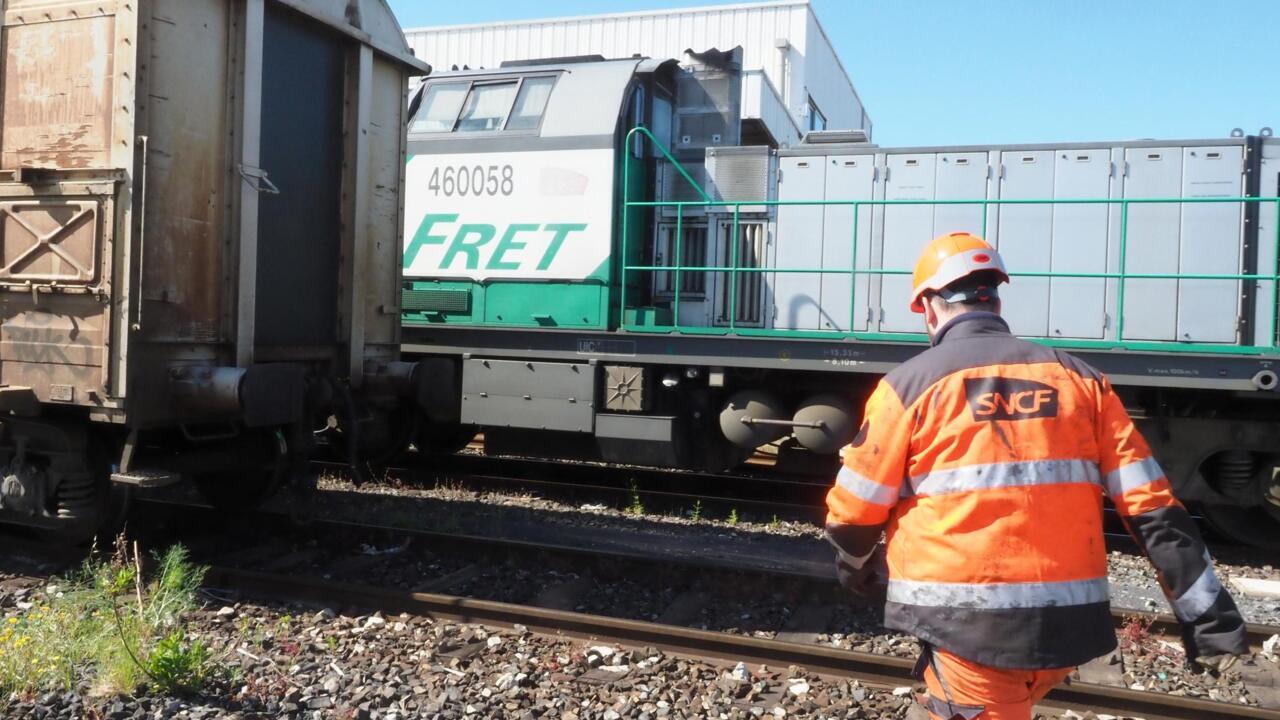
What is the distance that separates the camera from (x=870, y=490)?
2324 millimetres

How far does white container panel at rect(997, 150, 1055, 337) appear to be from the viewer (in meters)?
7.21

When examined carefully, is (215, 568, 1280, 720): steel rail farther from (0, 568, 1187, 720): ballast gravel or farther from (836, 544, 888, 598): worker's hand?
(836, 544, 888, 598): worker's hand

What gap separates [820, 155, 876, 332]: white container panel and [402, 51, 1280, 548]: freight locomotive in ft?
0.06

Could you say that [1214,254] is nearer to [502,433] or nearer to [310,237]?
[502,433]

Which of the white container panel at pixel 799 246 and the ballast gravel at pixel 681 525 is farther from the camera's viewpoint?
the white container panel at pixel 799 246

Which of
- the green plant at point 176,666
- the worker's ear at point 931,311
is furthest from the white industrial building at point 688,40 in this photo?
the worker's ear at point 931,311

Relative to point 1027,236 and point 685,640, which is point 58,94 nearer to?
point 685,640

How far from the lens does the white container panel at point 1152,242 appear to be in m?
6.95

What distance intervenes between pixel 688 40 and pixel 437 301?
573 inches

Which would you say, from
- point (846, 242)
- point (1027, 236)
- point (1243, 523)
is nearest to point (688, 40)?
point (846, 242)

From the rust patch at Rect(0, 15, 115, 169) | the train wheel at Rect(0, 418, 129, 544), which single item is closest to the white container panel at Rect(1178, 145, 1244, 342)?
the rust patch at Rect(0, 15, 115, 169)

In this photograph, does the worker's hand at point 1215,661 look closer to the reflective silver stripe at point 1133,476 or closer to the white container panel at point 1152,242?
the reflective silver stripe at point 1133,476

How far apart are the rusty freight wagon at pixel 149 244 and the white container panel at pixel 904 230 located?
13.6ft

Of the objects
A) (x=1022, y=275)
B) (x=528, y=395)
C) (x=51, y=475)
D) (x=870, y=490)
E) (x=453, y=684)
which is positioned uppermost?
(x=1022, y=275)
